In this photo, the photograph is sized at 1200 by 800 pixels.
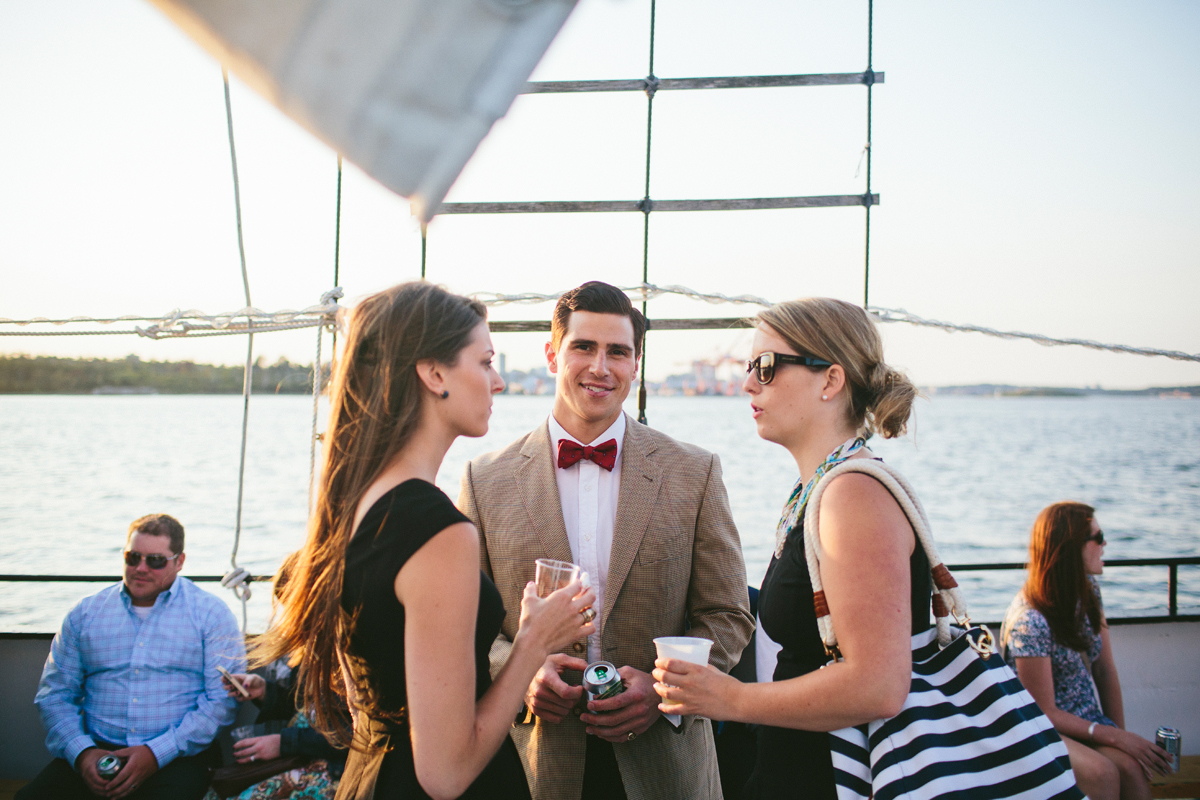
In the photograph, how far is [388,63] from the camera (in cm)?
88

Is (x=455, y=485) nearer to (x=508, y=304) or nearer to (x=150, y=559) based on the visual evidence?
(x=150, y=559)

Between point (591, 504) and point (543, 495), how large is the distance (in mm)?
164

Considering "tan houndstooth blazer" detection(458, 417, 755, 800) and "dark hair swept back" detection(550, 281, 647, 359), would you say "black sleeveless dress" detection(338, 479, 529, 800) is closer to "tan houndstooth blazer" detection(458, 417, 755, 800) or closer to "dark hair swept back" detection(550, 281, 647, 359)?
"tan houndstooth blazer" detection(458, 417, 755, 800)

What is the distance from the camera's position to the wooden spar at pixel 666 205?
292 centimetres

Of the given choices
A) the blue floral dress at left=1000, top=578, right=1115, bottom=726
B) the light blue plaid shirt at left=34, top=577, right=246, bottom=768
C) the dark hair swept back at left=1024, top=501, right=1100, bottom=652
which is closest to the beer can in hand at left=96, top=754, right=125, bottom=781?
the light blue plaid shirt at left=34, top=577, right=246, bottom=768

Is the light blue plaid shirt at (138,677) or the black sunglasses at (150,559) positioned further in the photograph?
the black sunglasses at (150,559)

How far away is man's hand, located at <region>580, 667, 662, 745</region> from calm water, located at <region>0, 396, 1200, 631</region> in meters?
5.95

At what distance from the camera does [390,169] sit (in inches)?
37.9

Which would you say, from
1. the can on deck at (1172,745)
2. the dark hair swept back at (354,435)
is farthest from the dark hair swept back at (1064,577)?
the dark hair swept back at (354,435)

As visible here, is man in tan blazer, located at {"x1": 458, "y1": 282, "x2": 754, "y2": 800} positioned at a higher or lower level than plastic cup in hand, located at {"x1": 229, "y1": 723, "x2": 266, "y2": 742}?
higher

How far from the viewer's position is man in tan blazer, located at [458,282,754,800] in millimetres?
1903

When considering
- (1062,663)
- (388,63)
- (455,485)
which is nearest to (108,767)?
(388,63)

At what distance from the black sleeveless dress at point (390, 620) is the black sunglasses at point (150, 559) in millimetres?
2240

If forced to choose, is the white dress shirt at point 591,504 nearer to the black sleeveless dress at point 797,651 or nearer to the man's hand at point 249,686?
the black sleeveless dress at point 797,651
